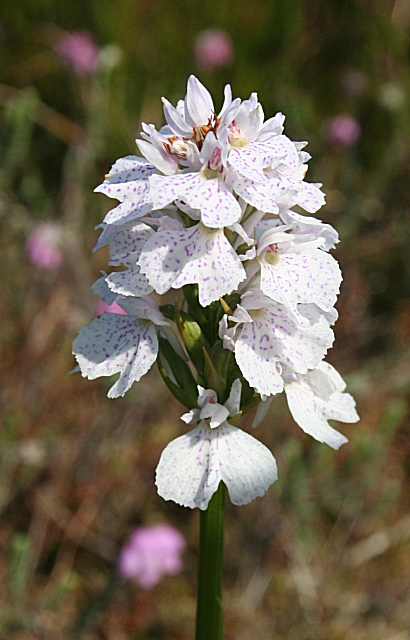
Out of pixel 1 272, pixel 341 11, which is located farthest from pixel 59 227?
pixel 341 11

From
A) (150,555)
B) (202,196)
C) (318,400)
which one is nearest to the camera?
(202,196)

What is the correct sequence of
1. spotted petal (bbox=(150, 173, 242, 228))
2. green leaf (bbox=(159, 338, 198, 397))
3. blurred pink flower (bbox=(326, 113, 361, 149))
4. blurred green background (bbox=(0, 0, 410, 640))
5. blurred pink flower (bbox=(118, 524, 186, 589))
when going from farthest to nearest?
blurred pink flower (bbox=(326, 113, 361, 149)), blurred green background (bbox=(0, 0, 410, 640)), blurred pink flower (bbox=(118, 524, 186, 589)), green leaf (bbox=(159, 338, 198, 397)), spotted petal (bbox=(150, 173, 242, 228))

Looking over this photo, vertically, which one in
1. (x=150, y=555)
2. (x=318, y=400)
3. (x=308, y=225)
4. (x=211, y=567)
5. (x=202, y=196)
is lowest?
(x=150, y=555)

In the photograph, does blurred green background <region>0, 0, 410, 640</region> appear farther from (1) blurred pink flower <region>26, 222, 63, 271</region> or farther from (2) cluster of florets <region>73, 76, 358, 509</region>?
(2) cluster of florets <region>73, 76, 358, 509</region>

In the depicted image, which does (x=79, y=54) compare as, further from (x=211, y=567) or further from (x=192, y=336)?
(x=211, y=567)

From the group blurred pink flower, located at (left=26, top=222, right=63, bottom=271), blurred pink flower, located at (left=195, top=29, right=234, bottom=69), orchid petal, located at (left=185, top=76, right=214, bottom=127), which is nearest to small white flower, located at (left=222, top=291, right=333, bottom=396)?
orchid petal, located at (left=185, top=76, right=214, bottom=127)

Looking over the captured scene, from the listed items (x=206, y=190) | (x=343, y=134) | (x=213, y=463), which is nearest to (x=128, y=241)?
(x=206, y=190)

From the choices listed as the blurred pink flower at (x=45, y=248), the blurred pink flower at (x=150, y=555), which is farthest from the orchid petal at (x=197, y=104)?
the blurred pink flower at (x=45, y=248)
